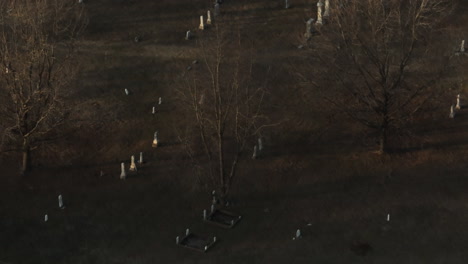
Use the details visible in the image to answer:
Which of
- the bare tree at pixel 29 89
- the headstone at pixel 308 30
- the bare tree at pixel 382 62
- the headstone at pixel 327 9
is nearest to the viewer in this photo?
the bare tree at pixel 29 89

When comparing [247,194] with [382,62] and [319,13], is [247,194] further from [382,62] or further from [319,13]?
[319,13]

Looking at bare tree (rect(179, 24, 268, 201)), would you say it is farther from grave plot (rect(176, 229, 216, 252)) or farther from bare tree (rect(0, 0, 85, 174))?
bare tree (rect(0, 0, 85, 174))

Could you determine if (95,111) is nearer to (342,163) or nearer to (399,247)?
(342,163)

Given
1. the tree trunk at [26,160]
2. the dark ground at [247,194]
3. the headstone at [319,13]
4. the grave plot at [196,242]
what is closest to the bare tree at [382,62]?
the headstone at [319,13]

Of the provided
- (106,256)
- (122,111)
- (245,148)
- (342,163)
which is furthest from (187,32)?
(106,256)

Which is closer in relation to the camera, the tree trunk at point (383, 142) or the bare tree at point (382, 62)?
the bare tree at point (382, 62)

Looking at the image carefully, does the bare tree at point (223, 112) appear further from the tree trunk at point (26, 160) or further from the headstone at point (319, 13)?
the tree trunk at point (26, 160)

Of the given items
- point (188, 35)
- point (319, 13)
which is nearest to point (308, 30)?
point (319, 13)

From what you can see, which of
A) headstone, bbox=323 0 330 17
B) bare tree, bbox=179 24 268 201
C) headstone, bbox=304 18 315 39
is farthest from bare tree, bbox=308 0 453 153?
bare tree, bbox=179 24 268 201
